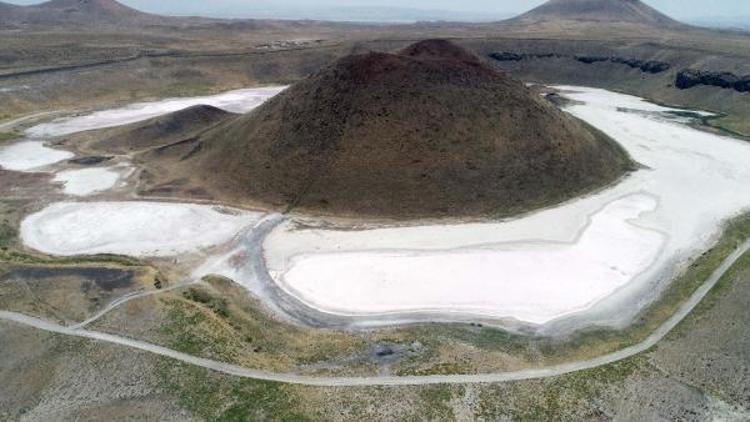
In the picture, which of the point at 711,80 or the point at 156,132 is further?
the point at 711,80

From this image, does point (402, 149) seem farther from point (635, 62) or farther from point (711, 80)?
point (635, 62)

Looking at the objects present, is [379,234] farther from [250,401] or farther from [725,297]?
[725,297]

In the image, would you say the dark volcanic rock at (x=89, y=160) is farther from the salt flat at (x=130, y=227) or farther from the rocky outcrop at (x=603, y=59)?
the rocky outcrop at (x=603, y=59)

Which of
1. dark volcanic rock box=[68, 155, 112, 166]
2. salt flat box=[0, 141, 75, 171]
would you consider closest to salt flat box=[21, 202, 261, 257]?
dark volcanic rock box=[68, 155, 112, 166]

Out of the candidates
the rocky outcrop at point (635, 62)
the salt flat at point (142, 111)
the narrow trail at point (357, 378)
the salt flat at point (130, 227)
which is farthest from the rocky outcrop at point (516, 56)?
the narrow trail at point (357, 378)

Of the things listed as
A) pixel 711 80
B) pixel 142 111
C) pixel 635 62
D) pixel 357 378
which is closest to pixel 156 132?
pixel 142 111

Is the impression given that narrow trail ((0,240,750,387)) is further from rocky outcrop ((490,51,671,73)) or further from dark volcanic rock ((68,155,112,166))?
rocky outcrop ((490,51,671,73))
